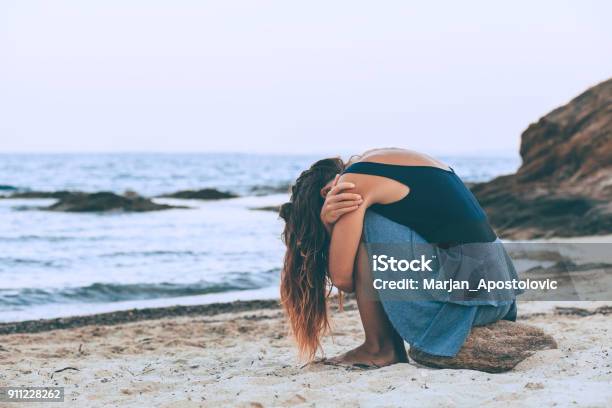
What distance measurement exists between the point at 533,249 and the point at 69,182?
37254 millimetres

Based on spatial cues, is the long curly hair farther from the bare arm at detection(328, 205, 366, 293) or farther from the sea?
the sea

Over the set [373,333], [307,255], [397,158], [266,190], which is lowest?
[266,190]

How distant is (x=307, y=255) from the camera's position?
4.02 meters

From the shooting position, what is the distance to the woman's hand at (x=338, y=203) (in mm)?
3727

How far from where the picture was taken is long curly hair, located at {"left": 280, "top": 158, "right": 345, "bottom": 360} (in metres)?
4.02

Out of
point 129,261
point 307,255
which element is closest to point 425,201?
point 307,255

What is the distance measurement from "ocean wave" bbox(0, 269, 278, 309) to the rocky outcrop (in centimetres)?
524

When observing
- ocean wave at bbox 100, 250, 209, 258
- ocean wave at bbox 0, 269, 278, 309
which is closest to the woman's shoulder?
ocean wave at bbox 0, 269, 278, 309

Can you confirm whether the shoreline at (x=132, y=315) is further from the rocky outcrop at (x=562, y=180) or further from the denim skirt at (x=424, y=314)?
the rocky outcrop at (x=562, y=180)

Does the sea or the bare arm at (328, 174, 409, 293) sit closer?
the bare arm at (328, 174, 409, 293)

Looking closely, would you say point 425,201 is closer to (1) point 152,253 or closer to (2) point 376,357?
(2) point 376,357

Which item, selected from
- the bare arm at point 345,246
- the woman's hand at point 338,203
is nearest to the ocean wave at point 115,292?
the bare arm at point 345,246

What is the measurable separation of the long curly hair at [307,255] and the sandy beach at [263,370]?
25 cm

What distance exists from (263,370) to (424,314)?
43.7 inches
